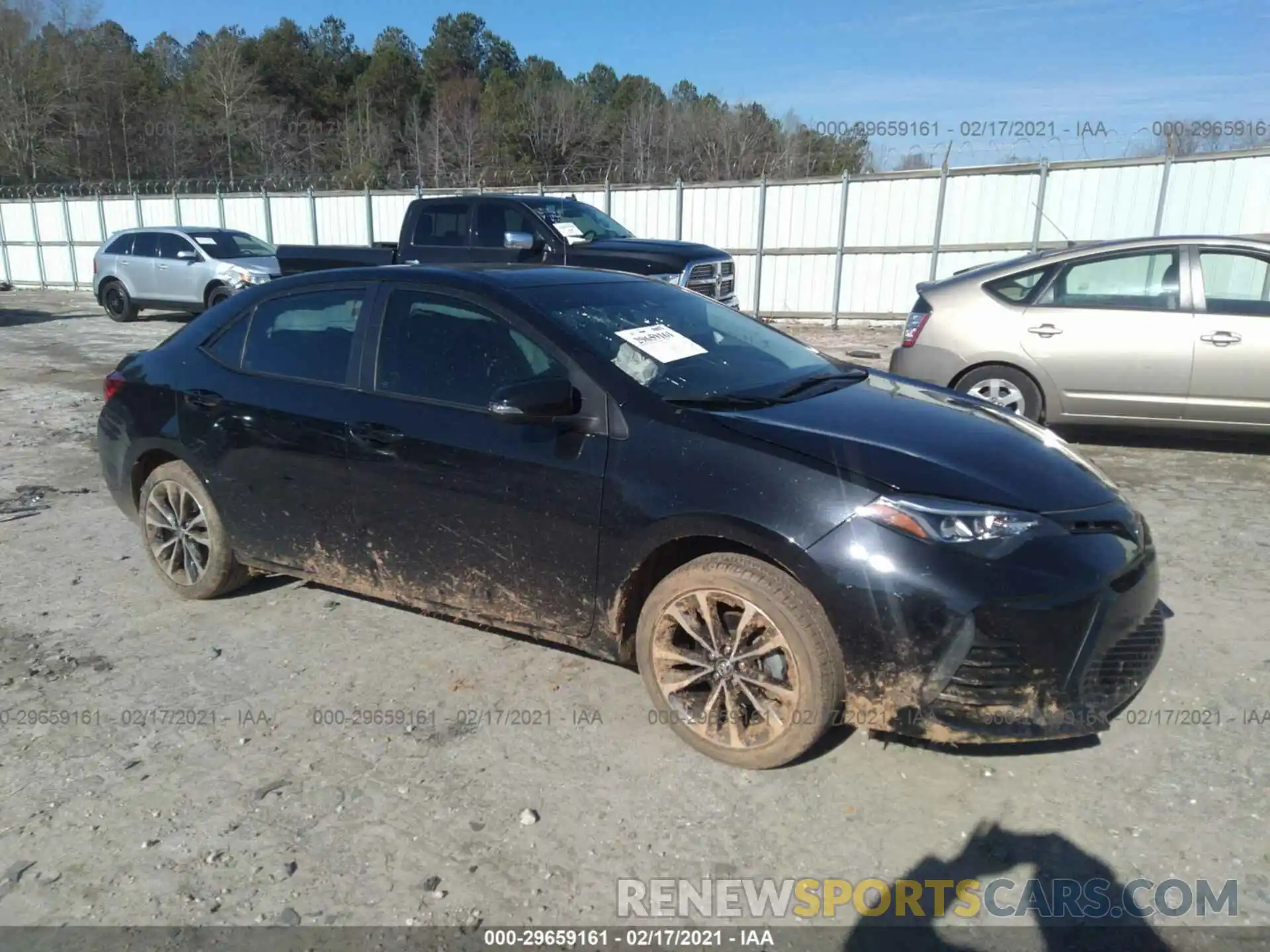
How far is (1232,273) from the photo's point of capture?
20.7ft

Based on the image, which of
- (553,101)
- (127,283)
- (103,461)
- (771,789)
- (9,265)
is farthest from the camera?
(553,101)

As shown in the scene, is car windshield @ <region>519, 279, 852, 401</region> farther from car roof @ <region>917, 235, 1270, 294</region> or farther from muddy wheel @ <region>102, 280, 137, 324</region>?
muddy wheel @ <region>102, 280, 137, 324</region>

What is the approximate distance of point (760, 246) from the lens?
17.5 m

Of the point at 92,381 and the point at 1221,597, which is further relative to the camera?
the point at 92,381

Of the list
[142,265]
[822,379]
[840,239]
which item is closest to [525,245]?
[822,379]

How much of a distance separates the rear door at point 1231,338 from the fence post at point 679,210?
12454 millimetres

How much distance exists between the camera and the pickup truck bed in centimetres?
1116

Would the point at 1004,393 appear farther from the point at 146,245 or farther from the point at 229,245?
the point at 146,245

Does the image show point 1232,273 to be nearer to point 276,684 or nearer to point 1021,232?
point 276,684

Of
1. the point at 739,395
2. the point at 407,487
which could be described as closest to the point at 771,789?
the point at 739,395

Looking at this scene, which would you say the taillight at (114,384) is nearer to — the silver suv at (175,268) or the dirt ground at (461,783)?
the dirt ground at (461,783)

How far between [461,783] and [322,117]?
61109 millimetres

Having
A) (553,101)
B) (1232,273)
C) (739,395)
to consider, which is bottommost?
(739,395)

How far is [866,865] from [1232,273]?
18.7 ft
